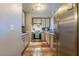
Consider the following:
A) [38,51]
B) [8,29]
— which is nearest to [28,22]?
[38,51]

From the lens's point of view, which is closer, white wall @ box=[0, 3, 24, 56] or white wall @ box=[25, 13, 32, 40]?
white wall @ box=[0, 3, 24, 56]

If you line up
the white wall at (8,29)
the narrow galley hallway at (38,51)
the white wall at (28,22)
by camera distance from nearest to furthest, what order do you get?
the white wall at (8,29), the narrow galley hallway at (38,51), the white wall at (28,22)

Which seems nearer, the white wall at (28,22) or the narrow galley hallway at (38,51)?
the narrow galley hallway at (38,51)

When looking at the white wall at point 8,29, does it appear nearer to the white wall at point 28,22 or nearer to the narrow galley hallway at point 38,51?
the narrow galley hallway at point 38,51

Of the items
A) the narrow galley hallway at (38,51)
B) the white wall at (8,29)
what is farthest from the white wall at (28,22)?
the white wall at (8,29)

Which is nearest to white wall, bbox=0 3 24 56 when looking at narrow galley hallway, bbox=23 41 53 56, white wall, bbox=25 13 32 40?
narrow galley hallway, bbox=23 41 53 56

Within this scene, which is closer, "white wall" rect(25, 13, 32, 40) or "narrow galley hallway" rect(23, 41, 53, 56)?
"narrow galley hallway" rect(23, 41, 53, 56)

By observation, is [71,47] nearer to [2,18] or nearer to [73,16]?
[73,16]

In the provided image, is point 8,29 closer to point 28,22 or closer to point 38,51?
point 38,51

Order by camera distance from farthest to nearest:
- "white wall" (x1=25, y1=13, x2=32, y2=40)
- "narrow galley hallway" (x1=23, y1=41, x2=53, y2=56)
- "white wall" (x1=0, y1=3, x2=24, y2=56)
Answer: "white wall" (x1=25, y1=13, x2=32, y2=40)
"narrow galley hallway" (x1=23, y1=41, x2=53, y2=56)
"white wall" (x1=0, y1=3, x2=24, y2=56)

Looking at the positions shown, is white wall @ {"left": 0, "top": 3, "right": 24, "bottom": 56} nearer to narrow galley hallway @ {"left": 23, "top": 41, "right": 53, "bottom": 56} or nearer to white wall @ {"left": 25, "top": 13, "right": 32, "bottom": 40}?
narrow galley hallway @ {"left": 23, "top": 41, "right": 53, "bottom": 56}

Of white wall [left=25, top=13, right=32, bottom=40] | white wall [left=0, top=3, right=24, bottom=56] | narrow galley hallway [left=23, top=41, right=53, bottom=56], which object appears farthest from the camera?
white wall [left=25, top=13, right=32, bottom=40]

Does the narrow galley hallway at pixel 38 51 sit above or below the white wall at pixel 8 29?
below

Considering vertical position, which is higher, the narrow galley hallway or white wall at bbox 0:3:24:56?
white wall at bbox 0:3:24:56
